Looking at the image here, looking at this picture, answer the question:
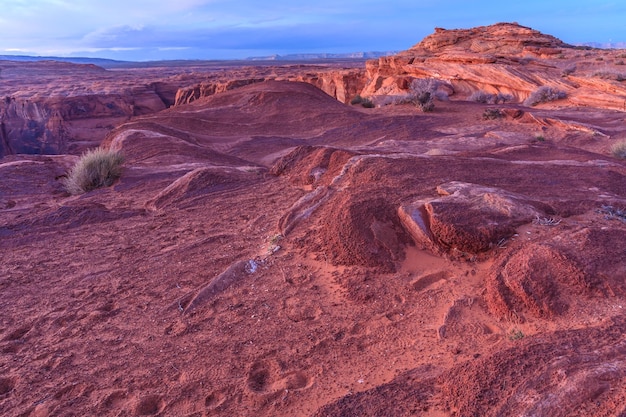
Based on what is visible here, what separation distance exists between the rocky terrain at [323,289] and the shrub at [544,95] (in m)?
11.3

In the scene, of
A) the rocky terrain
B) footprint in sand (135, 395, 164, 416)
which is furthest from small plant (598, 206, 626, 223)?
footprint in sand (135, 395, 164, 416)

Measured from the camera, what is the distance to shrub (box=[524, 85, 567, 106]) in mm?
19125

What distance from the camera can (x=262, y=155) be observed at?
518 inches

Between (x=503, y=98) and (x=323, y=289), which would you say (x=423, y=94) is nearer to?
(x=503, y=98)

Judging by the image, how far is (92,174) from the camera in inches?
349

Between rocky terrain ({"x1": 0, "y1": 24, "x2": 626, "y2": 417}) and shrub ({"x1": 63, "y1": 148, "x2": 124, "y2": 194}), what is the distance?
363 millimetres

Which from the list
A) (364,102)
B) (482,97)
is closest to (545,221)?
(482,97)

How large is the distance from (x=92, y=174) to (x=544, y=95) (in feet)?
58.2

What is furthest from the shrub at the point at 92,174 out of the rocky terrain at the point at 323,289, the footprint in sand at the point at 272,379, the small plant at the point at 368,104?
the small plant at the point at 368,104

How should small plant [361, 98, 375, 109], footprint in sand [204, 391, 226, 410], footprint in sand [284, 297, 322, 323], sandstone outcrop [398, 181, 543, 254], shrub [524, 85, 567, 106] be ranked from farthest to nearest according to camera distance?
1. small plant [361, 98, 375, 109]
2. shrub [524, 85, 567, 106]
3. sandstone outcrop [398, 181, 543, 254]
4. footprint in sand [284, 297, 322, 323]
5. footprint in sand [204, 391, 226, 410]

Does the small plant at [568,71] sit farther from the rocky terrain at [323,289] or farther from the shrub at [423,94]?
the rocky terrain at [323,289]

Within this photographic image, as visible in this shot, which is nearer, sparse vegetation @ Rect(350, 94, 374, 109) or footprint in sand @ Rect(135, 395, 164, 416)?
footprint in sand @ Rect(135, 395, 164, 416)

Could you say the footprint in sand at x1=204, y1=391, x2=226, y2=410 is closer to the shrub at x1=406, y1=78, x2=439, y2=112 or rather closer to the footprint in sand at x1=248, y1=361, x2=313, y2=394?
the footprint in sand at x1=248, y1=361, x2=313, y2=394

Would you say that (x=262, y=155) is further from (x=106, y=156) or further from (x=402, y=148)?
(x=106, y=156)
